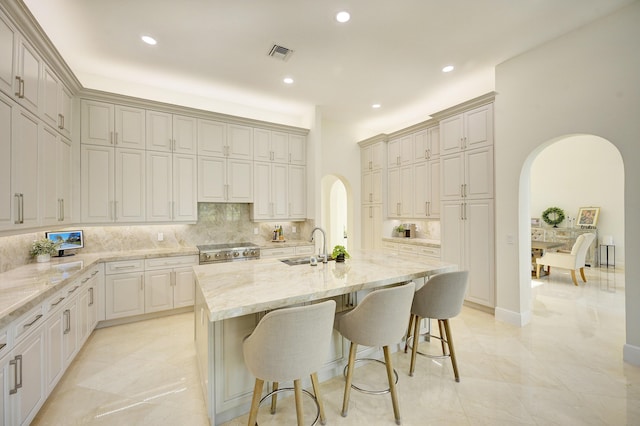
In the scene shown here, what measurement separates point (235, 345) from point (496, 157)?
3.79 metres

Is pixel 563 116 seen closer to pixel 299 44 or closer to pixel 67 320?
pixel 299 44

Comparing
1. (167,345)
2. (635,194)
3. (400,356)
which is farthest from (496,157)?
(167,345)

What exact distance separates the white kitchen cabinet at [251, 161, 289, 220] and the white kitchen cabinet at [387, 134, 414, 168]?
7.09ft

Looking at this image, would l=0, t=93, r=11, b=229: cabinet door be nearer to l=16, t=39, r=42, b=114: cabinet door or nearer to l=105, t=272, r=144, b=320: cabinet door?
l=16, t=39, r=42, b=114: cabinet door

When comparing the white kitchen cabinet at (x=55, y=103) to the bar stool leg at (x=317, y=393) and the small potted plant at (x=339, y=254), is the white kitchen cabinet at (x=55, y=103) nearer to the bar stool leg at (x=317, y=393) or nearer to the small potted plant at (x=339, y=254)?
the small potted plant at (x=339, y=254)

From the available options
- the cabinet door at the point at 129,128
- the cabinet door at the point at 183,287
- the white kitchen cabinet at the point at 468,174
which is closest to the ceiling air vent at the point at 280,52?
the cabinet door at the point at 129,128

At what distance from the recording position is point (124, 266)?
11.4 feet

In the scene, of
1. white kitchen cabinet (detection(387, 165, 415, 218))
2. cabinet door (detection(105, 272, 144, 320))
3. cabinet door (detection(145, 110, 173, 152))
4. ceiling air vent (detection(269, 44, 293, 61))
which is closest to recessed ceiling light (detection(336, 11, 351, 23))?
ceiling air vent (detection(269, 44, 293, 61))

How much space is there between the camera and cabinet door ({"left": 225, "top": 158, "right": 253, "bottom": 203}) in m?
4.46

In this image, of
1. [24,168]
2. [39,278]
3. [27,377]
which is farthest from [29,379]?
[24,168]

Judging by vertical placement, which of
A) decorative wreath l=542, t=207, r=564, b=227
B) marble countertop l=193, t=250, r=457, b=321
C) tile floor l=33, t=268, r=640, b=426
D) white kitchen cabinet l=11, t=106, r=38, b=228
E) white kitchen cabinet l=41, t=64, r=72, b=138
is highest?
white kitchen cabinet l=41, t=64, r=72, b=138

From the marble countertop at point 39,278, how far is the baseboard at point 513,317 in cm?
451

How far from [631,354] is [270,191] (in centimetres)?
475

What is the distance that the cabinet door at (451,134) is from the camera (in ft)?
13.2
